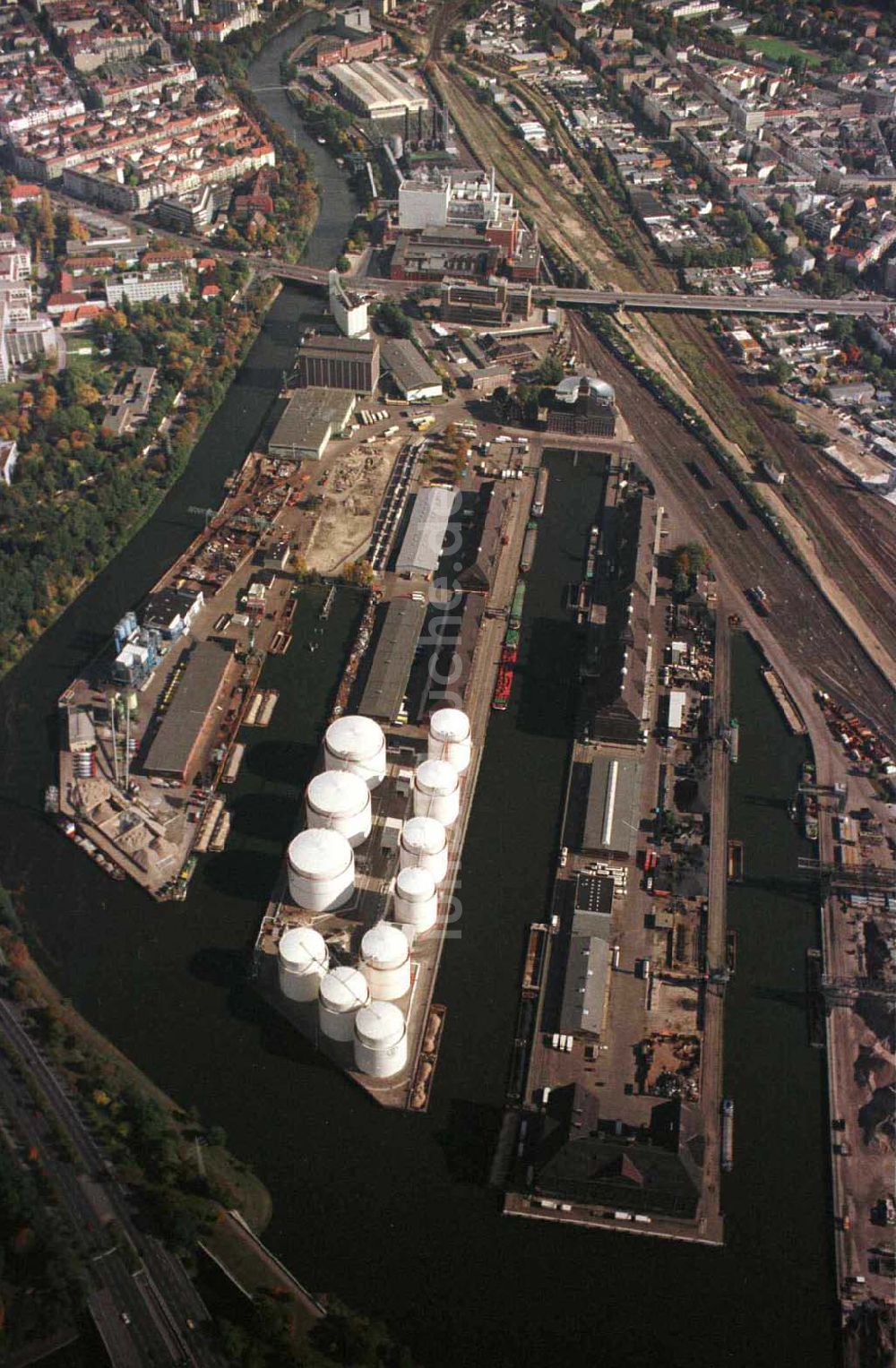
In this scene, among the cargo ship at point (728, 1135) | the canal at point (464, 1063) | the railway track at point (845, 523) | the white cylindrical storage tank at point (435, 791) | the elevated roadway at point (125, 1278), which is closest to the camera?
the elevated roadway at point (125, 1278)

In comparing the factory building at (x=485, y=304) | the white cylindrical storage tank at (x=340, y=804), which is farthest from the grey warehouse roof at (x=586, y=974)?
the factory building at (x=485, y=304)

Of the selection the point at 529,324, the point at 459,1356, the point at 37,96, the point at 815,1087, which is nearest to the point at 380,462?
the point at 529,324

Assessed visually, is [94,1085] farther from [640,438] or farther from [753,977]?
[640,438]

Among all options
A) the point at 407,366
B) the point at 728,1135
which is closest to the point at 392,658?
the point at 728,1135

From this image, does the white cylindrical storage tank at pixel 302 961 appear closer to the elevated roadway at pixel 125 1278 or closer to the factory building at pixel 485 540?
the elevated roadway at pixel 125 1278

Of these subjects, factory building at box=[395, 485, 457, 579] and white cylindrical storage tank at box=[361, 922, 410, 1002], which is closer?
white cylindrical storage tank at box=[361, 922, 410, 1002]

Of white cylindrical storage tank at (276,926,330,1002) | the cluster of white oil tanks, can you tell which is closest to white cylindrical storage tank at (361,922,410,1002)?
the cluster of white oil tanks

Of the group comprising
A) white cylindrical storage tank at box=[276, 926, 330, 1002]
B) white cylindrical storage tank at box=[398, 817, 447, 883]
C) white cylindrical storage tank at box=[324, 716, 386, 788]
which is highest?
white cylindrical storage tank at box=[324, 716, 386, 788]

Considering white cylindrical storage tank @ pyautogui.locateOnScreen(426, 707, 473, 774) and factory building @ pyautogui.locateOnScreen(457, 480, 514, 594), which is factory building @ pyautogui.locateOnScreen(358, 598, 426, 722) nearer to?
factory building @ pyautogui.locateOnScreen(457, 480, 514, 594)
